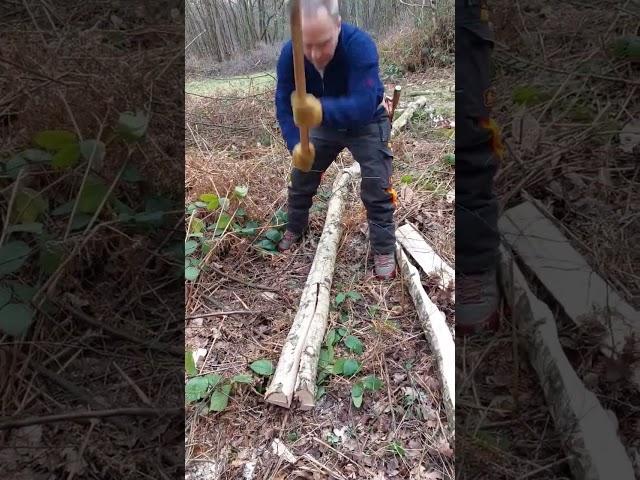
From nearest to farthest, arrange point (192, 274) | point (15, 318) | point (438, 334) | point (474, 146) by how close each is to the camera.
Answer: point (474, 146) → point (15, 318) → point (438, 334) → point (192, 274)

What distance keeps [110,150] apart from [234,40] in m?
0.36

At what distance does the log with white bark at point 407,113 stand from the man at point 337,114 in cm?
54

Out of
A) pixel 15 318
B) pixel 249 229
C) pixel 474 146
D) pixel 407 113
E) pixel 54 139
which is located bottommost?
pixel 407 113

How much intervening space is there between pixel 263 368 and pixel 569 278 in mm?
331

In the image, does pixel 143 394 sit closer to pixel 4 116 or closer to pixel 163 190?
pixel 163 190

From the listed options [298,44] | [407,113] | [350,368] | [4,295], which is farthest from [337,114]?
[407,113]

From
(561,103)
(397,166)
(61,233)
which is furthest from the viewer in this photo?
(397,166)

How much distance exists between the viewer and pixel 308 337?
0.55m

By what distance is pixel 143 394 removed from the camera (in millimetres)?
507

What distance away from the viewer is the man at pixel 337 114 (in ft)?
1.29

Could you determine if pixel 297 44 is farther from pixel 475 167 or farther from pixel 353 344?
pixel 353 344

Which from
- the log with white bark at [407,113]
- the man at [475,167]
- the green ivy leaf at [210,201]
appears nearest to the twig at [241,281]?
the green ivy leaf at [210,201]

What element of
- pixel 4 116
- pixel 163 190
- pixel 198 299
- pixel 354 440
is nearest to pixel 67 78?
pixel 4 116

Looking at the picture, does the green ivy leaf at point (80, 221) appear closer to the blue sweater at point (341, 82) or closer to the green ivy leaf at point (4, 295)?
the green ivy leaf at point (4, 295)
